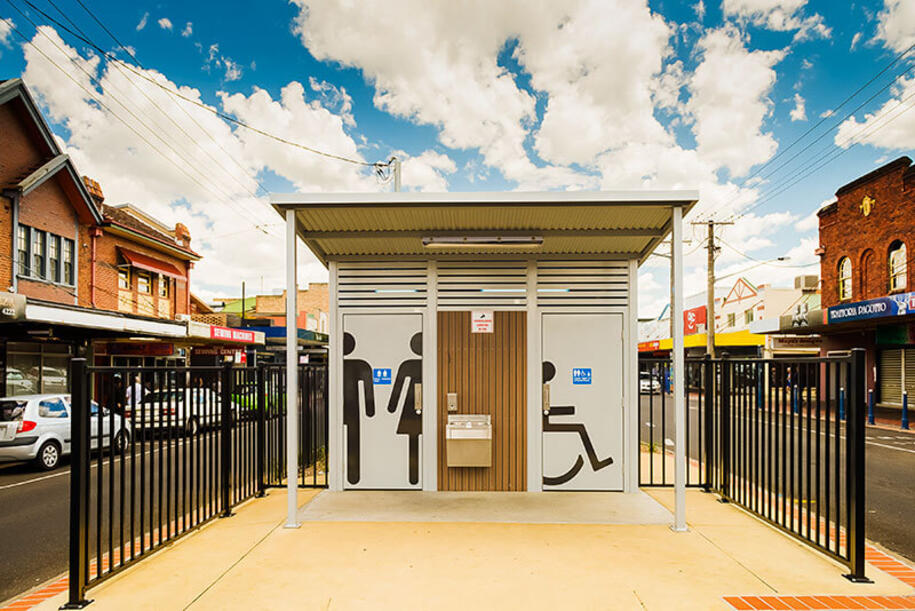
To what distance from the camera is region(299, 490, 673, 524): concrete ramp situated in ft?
20.0

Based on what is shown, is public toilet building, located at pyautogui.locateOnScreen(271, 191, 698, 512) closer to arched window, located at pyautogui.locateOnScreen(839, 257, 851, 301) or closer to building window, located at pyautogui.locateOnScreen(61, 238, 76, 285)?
building window, located at pyautogui.locateOnScreen(61, 238, 76, 285)

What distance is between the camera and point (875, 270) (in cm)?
2205

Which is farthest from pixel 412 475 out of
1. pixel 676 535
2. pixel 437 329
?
pixel 676 535

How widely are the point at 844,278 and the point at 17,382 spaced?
29984 millimetres

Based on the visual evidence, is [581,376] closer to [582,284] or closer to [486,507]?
[582,284]

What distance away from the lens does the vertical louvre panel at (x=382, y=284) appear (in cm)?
738

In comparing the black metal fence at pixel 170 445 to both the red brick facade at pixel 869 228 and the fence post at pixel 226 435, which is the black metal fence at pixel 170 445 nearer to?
the fence post at pixel 226 435

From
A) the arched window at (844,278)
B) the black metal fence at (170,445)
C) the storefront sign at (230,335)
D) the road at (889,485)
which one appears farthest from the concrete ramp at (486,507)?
the arched window at (844,278)

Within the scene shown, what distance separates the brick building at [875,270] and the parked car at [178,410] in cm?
1882

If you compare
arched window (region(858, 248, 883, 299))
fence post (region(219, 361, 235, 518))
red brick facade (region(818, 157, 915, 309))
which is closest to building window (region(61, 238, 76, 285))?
fence post (region(219, 361, 235, 518))

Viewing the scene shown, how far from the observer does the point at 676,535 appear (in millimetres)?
5629

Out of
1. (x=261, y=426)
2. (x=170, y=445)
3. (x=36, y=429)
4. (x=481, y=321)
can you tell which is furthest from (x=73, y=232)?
(x=170, y=445)

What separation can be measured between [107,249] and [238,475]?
59.9 feet

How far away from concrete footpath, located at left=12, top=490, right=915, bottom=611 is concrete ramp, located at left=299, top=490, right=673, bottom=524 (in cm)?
16
